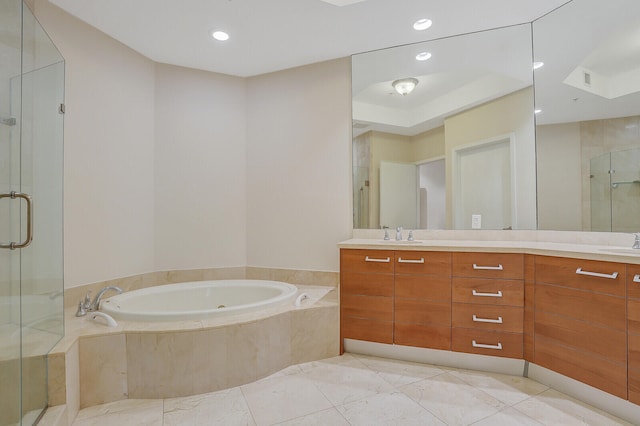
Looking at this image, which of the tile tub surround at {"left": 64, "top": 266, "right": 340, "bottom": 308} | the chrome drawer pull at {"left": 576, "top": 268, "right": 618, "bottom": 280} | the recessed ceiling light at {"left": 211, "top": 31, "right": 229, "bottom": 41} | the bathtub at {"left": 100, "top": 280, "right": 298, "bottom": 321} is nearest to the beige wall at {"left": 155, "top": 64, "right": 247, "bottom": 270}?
the tile tub surround at {"left": 64, "top": 266, "right": 340, "bottom": 308}

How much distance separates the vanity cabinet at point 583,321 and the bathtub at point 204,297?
5.30ft

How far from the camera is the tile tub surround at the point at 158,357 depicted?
1653mm

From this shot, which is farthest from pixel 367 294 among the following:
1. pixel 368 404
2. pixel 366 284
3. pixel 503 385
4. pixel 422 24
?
pixel 422 24

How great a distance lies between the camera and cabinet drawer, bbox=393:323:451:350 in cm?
208

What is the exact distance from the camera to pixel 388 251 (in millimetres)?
2217

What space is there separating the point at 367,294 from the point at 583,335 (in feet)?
3.97

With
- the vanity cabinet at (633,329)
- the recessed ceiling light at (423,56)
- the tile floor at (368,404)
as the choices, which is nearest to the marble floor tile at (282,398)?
the tile floor at (368,404)

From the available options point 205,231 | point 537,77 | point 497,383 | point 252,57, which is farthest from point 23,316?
point 537,77

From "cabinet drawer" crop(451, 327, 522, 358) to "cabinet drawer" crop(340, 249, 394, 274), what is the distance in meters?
0.59

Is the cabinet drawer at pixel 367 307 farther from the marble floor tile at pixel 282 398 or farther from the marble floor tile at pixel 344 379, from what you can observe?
the marble floor tile at pixel 282 398

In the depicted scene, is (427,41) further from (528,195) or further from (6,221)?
(6,221)

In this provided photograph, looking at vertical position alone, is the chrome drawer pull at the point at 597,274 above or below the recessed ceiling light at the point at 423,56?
below

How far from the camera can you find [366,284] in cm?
227

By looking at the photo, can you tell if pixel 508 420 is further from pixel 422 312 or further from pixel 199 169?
pixel 199 169
